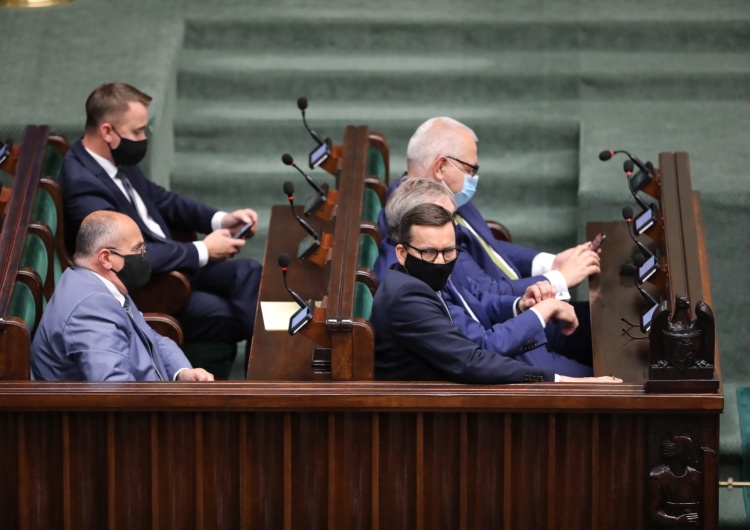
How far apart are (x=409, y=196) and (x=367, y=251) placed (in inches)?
9.6

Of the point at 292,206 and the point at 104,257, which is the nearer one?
the point at 104,257

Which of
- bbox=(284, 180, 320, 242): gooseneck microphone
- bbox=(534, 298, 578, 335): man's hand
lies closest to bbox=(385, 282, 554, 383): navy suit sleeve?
bbox=(534, 298, 578, 335): man's hand

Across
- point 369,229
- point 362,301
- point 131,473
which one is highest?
A: point 369,229

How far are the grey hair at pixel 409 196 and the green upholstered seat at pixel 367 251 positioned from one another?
118 mm

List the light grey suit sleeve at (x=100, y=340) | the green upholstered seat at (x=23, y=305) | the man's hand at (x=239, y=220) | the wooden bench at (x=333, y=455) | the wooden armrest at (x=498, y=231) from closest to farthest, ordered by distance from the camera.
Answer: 1. the wooden bench at (x=333, y=455)
2. the light grey suit sleeve at (x=100, y=340)
3. the green upholstered seat at (x=23, y=305)
4. the man's hand at (x=239, y=220)
5. the wooden armrest at (x=498, y=231)

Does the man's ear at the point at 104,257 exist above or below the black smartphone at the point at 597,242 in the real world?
below

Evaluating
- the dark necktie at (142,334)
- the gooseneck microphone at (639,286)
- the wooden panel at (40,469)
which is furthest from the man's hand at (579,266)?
the wooden panel at (40,469)

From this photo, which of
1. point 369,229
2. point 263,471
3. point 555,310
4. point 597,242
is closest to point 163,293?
point 369,229

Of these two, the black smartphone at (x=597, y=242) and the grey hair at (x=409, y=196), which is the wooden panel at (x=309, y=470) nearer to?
the grey hair at (x=409, y=196)

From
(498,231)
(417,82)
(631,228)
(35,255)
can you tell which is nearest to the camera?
(35,255)

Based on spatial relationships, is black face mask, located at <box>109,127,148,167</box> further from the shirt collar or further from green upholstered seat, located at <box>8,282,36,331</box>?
green upholstered seat, located at <box>8,282,36,331</box>

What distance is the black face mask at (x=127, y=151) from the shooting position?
495cm

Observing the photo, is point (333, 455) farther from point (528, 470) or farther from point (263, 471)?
point (528, 470)

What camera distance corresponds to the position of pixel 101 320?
4.13 meters
